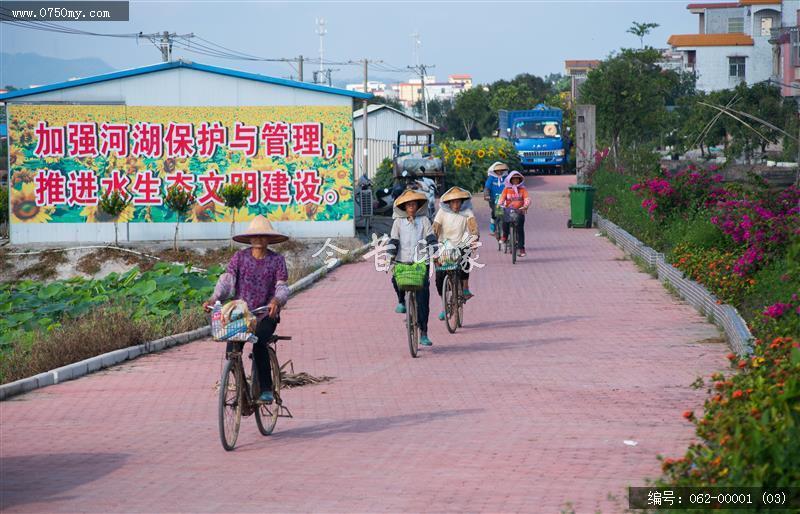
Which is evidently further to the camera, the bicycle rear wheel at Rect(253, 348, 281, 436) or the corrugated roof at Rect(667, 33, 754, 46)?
the corrugated roof at Rect(667, 33, 754, 46)

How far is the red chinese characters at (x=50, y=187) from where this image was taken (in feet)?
98.8

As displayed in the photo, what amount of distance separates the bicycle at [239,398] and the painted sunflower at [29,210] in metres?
21.7

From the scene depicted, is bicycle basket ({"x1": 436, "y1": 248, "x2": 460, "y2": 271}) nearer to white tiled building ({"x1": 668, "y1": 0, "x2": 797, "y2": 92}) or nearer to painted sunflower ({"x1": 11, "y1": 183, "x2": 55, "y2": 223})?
painted sunflower ({"x1": 11, "y1": 183, "x2": 55, "y2": 223})

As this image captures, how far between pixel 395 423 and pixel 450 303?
561cm

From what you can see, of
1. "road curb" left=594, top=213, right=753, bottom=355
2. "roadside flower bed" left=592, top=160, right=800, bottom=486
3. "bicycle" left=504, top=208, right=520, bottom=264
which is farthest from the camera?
"bicycle" left=504, top=208, right=520, bottom=264

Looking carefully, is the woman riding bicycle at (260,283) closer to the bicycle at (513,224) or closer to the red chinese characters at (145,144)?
the bicycle at (513,224)

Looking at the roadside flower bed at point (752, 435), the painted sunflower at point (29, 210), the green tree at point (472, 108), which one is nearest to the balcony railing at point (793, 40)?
the painted sunflower at point (29, 210)

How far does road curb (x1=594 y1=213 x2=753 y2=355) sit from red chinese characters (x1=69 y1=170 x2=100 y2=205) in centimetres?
1343

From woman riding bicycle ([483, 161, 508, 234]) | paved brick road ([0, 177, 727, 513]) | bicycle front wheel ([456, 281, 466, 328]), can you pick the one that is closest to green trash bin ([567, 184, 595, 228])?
woman riding bicycle ([483, 161, 508, 234])

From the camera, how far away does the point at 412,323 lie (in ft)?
45.1

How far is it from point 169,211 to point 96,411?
19.8 metres

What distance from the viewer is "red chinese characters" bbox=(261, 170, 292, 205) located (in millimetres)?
30375

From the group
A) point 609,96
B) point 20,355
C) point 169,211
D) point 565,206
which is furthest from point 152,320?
point 609,96

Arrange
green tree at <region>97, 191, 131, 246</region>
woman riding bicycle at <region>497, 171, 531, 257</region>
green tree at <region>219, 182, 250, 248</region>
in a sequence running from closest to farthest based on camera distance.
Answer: woman riding bicycle at <region>497, 171, 531, 257</region>
green tree at <region>97, 191, 131, 246</region>
green tree at <region>219, 182, 250, 248</region>
